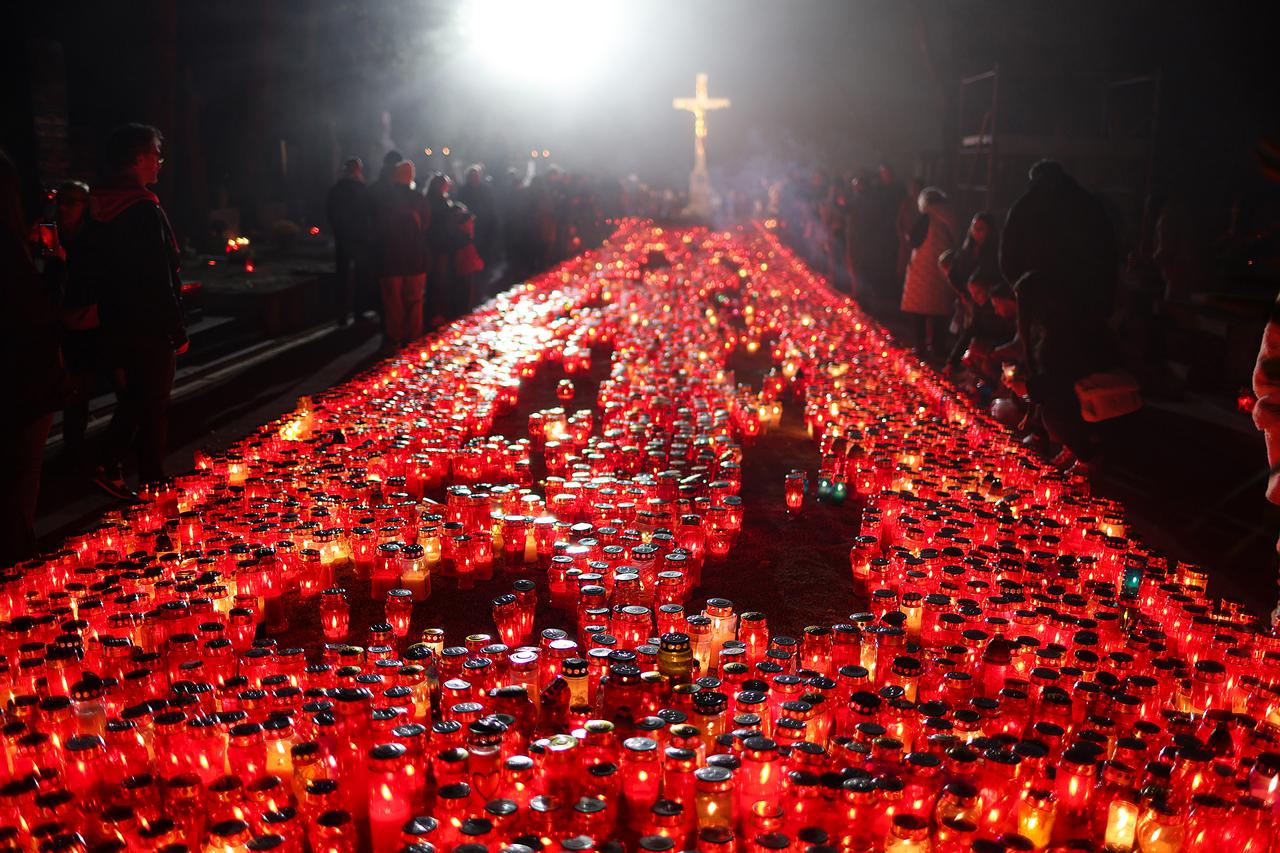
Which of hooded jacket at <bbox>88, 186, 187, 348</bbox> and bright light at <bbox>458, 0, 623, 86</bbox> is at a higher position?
bright light at <bbox>458, 0, 623, 86</bbox>

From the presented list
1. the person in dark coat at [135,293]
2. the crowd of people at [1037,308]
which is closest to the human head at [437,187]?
the crowd of people at [1037,308]

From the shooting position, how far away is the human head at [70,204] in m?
5.96

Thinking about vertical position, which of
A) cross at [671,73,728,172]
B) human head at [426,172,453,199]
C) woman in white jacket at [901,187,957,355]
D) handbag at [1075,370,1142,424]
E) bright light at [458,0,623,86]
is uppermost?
bright light at [458,0,623,86]

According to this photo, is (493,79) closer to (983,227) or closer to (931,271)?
(931,271)

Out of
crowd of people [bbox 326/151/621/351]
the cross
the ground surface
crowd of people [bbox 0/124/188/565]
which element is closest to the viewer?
the ground surface

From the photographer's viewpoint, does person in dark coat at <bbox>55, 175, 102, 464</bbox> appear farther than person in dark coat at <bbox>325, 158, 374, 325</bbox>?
No

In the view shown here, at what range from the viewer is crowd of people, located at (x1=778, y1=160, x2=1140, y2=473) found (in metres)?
6.10

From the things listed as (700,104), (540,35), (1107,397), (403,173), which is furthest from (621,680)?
(700,104)

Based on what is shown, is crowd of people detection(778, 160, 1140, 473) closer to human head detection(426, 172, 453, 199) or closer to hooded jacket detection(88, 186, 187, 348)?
hooded jacket detection(88, 186, 187, 348)

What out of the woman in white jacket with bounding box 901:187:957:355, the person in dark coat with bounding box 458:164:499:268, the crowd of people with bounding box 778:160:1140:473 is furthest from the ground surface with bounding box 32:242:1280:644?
the person in dark coat with bounding box 458:164:499:268

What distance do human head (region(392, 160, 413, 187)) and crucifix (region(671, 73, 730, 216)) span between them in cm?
3667

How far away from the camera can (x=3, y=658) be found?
315 cm

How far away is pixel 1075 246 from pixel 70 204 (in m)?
5.47

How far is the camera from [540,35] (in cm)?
3978
